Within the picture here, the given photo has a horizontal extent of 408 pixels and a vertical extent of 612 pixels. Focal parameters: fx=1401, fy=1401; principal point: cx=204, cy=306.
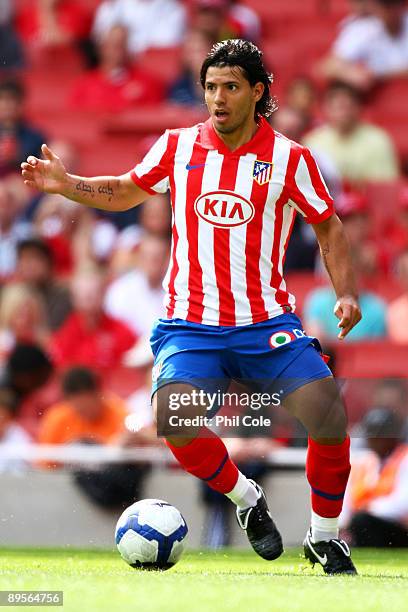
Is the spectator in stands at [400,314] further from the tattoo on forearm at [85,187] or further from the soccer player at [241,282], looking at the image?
→ the tattoo on forearm at [85,187]

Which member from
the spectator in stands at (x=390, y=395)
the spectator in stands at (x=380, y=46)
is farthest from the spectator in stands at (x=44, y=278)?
the spectator in stands at (x=390, y=395)

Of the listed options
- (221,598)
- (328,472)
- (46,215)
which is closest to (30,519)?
(328,472)

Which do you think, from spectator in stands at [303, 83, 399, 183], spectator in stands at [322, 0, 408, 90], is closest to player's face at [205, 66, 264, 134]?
spectator in stands at [303, 83, 399, 183]

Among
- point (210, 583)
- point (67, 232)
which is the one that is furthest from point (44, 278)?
point (210, 583)

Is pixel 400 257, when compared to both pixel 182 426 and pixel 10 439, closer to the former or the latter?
pixel 10 439

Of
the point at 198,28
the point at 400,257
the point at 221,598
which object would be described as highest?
the point at 198,28

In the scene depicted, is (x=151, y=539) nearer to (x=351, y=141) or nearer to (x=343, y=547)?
(x=343, y=547)

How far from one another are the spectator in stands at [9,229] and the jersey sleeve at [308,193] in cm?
603

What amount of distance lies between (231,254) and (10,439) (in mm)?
3884

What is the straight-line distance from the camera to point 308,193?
5.67 metres

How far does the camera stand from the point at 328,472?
5.59 m

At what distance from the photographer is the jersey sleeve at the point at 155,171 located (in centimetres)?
580

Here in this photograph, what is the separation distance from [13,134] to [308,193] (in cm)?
735

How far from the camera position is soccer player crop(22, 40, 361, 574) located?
220 inches
